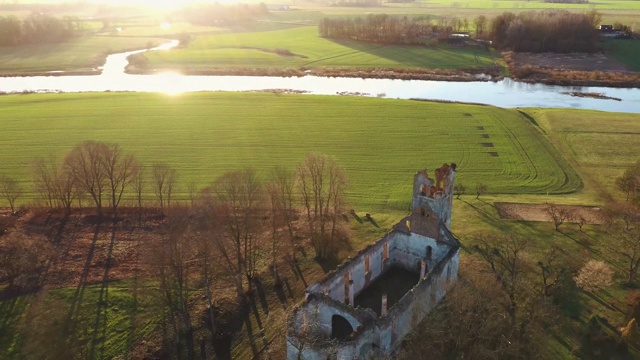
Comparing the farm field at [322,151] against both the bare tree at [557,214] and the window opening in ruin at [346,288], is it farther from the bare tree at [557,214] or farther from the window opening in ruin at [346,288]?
the window opening in ruin at [346,288]

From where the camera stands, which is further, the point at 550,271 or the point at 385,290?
the point at 550,271

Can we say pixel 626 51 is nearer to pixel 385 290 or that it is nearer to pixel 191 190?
pixel 191 190

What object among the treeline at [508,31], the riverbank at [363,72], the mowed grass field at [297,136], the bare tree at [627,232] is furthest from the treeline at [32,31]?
the bare tree at [627,232]

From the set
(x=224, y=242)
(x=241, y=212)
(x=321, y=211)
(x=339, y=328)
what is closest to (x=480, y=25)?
(x=321, y=211)

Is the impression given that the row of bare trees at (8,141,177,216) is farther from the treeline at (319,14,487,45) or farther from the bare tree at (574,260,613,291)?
the treeline at (319,14,487,45)

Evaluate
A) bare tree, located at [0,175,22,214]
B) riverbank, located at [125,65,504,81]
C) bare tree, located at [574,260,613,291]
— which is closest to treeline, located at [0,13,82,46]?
riverbank, located at [125,65,504,81]
